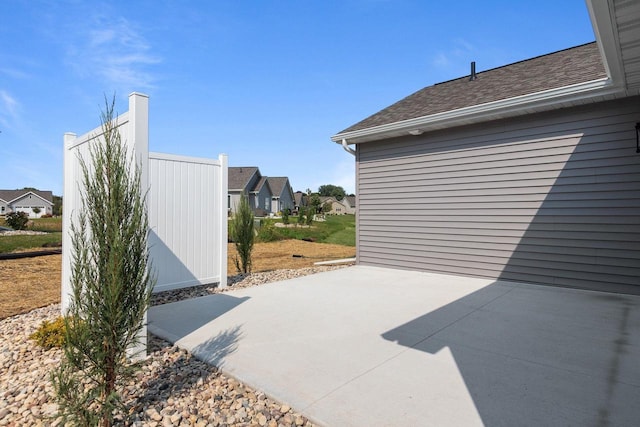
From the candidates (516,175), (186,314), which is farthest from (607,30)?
(186,314)

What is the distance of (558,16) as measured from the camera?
26.1 ft

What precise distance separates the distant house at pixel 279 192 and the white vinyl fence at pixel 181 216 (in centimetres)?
3367

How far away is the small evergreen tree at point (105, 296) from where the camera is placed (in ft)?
6.58

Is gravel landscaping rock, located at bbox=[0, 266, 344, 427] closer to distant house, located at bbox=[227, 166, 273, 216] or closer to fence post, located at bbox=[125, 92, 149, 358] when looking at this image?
fence post, located at bbox=[125, 92, 149, 358]

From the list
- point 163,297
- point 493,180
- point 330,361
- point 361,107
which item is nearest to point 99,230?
Result: point 330,361

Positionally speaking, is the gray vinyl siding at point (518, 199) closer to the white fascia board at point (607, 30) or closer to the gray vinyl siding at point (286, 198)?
the white fascia board at point (607, 30)

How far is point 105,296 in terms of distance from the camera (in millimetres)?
2041

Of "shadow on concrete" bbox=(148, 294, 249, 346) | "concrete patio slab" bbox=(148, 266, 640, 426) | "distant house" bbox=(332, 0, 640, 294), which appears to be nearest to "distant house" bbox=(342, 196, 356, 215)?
"distant house" bbox=(332, 0, 640, 294)

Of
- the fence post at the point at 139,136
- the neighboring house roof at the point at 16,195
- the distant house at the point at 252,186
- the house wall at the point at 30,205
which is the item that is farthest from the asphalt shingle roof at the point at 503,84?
the neighboring house roof at the point at 16,195

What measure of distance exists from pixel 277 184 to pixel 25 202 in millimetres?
36788

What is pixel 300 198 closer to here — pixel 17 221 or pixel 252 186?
pixel 252 186

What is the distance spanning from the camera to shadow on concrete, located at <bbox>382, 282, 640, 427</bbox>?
6.94ft

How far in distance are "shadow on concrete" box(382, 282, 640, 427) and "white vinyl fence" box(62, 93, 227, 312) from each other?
11.2 ft

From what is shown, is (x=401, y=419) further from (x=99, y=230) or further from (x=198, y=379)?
(x=99, y=230)
